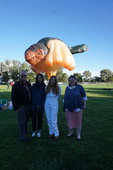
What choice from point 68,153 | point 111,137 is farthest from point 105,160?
point 111,137

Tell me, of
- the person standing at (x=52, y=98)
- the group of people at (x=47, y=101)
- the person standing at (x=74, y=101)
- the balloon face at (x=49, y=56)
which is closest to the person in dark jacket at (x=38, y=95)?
the group of people at (x=47, y=101)

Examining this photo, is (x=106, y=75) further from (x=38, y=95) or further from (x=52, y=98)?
(x=38, y=95)

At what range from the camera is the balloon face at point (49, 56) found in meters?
3.91

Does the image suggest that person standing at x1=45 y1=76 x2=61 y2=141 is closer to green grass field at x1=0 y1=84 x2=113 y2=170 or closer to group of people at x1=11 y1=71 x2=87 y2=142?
→ group of people at x1=11 y1=71 x2=87 y2=142

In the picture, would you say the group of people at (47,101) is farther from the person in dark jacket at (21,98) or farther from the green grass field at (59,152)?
the green grass field at (59,152)

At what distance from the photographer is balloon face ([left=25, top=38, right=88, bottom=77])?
154 inches

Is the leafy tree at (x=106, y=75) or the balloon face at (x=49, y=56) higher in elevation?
the leafy tree at (x=106, y=75)

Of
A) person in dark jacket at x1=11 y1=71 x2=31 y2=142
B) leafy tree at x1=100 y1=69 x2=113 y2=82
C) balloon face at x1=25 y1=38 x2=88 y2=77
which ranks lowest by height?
person in dark jacket at x1=11 y1=71 x2=31 y2=142

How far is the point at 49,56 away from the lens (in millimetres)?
3969

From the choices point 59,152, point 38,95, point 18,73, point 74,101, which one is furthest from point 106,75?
point 59,152

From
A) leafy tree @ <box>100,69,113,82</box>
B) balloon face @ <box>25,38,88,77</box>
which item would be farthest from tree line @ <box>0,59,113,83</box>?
balloon face @ <box>25,38,88,77</box>

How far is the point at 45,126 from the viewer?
518 cm

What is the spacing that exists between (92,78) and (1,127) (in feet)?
294

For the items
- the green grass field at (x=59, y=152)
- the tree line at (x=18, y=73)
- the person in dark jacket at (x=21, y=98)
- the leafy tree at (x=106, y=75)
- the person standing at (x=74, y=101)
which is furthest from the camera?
the leafy tree at (x=106, y=75)
